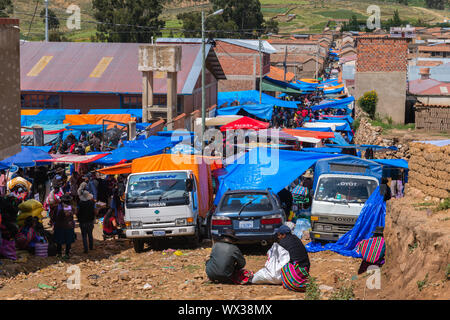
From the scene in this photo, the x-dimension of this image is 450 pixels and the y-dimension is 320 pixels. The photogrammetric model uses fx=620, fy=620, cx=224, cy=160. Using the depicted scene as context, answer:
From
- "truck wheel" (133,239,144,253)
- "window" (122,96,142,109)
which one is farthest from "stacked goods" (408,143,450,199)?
"window" (122,96,142,109)

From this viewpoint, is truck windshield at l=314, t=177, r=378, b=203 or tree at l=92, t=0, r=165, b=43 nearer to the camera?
truck windshield at l=314, t=177, r=378, b=203

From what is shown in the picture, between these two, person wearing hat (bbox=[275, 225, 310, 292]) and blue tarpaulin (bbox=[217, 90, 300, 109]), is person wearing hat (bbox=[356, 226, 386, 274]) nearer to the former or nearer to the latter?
person wearing hat (bbox=[275, 225, 310, 292])

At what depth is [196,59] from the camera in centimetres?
4197

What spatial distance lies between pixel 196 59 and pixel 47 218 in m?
24.3

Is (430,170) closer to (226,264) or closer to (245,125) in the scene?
(226,264)

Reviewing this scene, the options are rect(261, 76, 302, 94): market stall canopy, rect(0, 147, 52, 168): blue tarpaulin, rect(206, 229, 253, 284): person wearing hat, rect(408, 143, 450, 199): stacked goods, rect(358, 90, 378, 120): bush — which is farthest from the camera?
rect(261, 76, 302, 94): market stall canopy

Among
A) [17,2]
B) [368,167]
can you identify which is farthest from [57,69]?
[17,2]

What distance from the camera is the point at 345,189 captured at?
604 inches

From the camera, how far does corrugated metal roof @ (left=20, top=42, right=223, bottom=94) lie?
132 feet

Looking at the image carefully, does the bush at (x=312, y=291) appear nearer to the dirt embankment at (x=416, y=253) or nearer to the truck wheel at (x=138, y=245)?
the dirt embankment at (x=416, y=253)

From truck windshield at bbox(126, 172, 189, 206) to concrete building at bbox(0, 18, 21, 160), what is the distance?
315cm

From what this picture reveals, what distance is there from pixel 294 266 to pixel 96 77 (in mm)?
33287

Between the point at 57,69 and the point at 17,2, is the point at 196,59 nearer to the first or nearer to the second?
the point at 57,69
